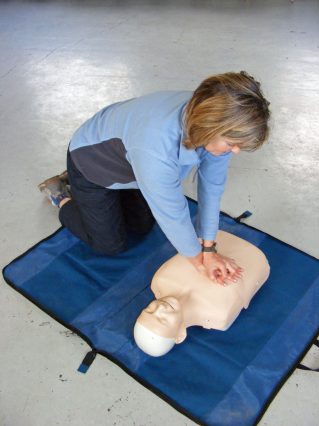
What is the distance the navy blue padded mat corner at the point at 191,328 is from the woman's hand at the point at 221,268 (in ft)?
0.64

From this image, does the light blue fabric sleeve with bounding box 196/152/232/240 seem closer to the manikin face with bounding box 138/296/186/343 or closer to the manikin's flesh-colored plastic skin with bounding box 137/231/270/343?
the manikin's flesh-colored plastic skin with bounding box 137/231/270/343

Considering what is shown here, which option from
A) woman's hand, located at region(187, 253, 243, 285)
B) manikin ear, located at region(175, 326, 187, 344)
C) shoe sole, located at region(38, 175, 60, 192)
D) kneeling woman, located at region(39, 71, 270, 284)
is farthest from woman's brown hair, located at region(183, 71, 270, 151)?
shoe sole, located at region(38, 175, 60, 192)

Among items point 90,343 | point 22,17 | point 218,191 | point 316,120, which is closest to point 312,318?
point 218,191

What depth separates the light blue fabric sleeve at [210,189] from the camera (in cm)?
143

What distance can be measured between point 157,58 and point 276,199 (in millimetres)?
1892

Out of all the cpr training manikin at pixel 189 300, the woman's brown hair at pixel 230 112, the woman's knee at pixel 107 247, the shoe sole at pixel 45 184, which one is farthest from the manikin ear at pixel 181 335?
the shoe sole at pixel 45 184

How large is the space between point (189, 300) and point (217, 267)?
0.15 metres

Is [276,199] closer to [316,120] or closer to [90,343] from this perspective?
[316,120]

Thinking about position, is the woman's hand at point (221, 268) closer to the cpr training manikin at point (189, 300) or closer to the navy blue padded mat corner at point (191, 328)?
the cpr training manikin at point (189, 300)

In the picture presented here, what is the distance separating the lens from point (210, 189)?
1.49 m

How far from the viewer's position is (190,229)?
1364 mm

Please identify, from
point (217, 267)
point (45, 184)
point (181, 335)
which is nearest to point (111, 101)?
point (45, 184)

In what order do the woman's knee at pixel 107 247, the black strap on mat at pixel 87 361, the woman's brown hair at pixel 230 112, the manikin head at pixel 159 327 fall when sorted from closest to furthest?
the woman's brown hair at pixel 230 112 → the manikin head at pixel 159 327 → the black strap on mat at pixel 87 361 → the woman's knee at pixel 107 247

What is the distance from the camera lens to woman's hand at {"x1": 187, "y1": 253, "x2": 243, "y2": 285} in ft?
4.87
